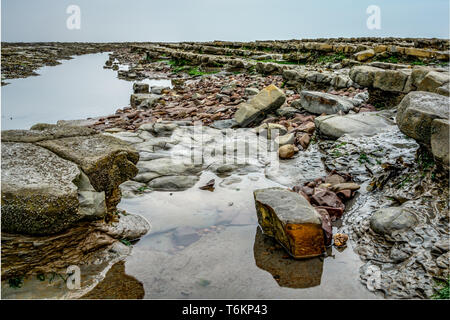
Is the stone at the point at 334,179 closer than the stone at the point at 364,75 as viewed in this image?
Yes

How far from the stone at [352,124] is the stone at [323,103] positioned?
20.4 inches

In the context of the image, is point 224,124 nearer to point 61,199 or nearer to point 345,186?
point 345,186

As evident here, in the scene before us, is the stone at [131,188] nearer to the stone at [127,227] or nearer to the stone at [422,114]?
the stone at [127,227]

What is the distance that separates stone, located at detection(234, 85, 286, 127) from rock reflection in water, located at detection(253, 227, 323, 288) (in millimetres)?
4039

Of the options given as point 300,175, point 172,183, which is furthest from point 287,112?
point 172,183

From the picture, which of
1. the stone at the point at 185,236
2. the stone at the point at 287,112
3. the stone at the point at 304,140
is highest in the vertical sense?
the stone at the point at 287,112

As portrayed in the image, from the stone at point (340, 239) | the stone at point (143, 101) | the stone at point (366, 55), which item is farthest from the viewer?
the stone at point (366, 55)

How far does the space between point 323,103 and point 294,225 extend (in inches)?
172

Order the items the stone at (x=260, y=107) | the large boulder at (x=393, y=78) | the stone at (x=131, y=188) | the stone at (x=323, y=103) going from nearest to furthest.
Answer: the stone at (x=131, y=188)
the large boulder at (x=393, y=78)
the stone at (x=323, y=103)
the stone at (x=260, y=107)

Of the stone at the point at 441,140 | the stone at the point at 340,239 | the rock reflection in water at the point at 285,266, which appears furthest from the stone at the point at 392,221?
the rock reflection in water at the point at 285,266

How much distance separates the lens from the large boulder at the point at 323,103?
6.21m

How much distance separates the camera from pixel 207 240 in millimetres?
3012

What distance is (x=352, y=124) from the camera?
5.35m
